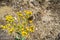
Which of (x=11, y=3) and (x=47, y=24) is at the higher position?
(x=11, y=3)

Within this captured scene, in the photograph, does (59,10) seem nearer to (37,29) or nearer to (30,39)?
(37,29)

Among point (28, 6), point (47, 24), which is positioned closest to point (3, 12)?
point (28, 6)

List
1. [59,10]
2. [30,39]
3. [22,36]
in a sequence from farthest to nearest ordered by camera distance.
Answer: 1. [59,10]
2. [30,39]
3. [22,36]

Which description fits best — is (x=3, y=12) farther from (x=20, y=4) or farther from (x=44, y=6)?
(x=44, y=6)

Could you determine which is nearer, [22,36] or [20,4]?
[22,36]

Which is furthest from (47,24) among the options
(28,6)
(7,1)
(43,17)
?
(7,1)

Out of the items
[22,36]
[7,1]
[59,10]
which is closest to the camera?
[22,36]
